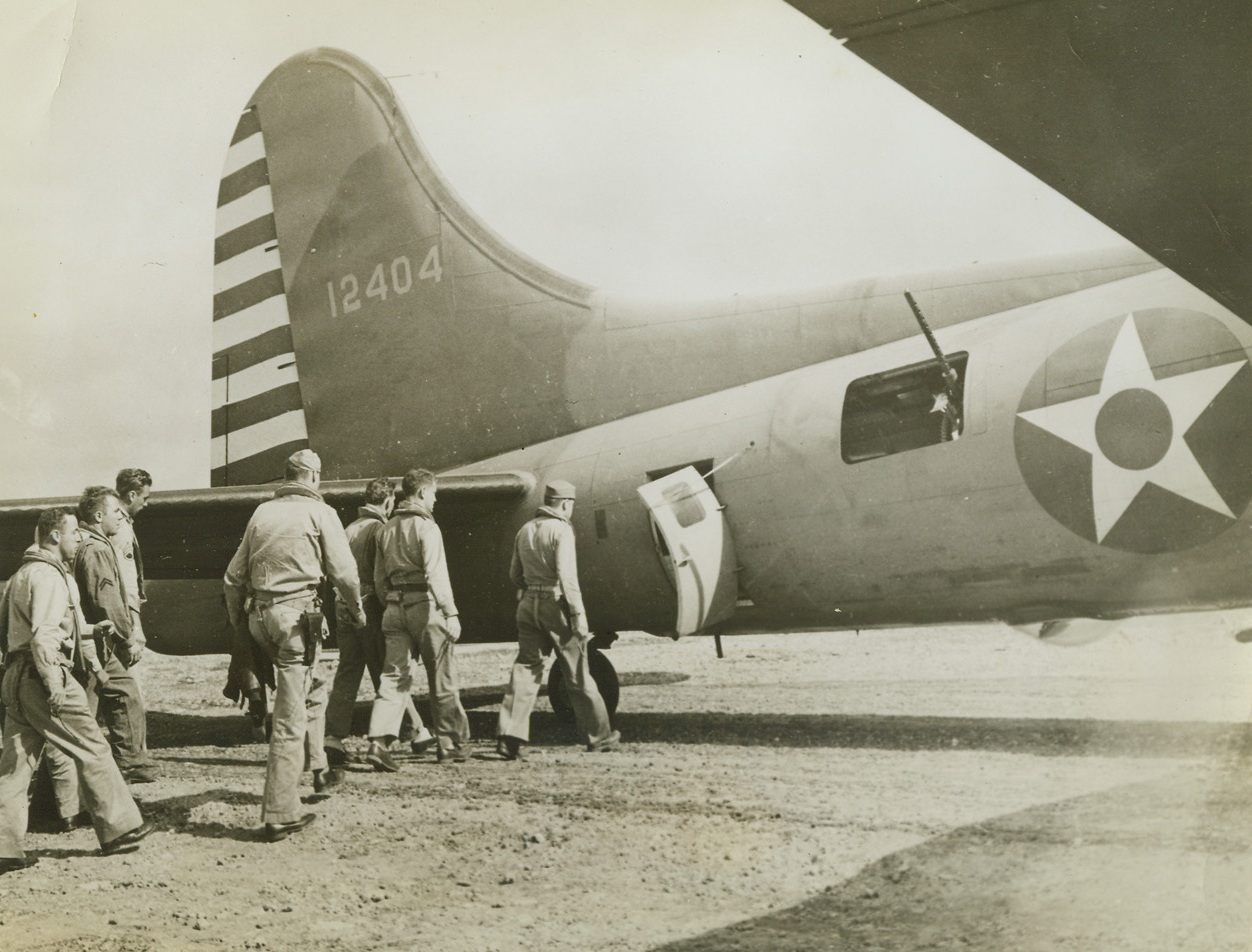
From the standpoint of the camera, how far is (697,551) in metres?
6.92

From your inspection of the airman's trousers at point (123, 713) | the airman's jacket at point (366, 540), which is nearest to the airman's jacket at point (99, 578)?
the airman's trousers at point (123, 713)

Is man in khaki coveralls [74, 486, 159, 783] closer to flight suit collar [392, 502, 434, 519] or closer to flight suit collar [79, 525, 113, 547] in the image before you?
flight suit collar [79, 525, 113, 547]

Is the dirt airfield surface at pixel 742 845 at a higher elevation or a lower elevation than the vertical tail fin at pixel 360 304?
lower

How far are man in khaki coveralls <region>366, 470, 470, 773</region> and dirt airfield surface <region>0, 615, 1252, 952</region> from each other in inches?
11.8

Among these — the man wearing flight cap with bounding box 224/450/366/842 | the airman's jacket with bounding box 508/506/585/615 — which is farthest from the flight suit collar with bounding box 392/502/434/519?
the man wearing flight cap with bounding box 224/450/366/842

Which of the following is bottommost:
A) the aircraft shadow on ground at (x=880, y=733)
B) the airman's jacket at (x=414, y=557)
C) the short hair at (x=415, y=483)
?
the aircraft shadow on ground at (x=880, y=733)

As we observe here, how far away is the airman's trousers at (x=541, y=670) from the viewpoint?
6496 mm

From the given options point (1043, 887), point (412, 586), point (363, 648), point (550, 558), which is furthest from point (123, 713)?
point (1043, 887)

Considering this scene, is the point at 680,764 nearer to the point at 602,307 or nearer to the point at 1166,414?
the point at 1166,414

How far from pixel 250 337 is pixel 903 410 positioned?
7.05 meters

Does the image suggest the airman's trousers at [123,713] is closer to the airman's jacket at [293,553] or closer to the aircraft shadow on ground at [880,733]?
the aircraft shadow on ground at [880,733]

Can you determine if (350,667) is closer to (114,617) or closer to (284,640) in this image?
(114,617)

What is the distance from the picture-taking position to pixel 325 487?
8.25 metres

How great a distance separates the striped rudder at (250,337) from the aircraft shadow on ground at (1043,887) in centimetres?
806
